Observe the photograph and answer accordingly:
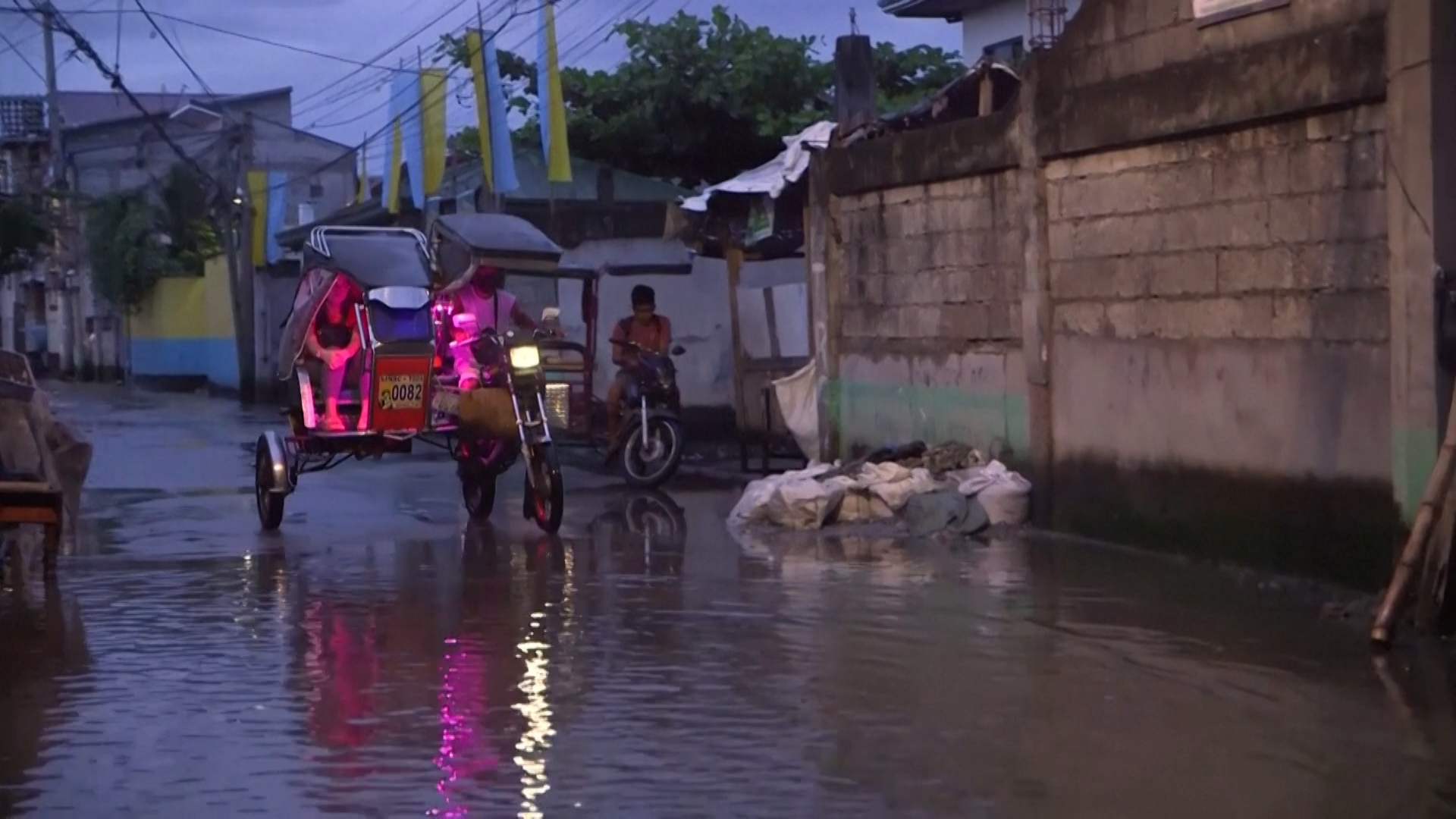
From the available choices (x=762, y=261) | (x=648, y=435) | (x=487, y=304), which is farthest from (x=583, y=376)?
(x=487, y=304)

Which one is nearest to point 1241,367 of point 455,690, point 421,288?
point 455,690

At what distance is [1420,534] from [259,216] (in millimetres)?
37057

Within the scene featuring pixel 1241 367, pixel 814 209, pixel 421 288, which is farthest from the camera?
pixel 814 209

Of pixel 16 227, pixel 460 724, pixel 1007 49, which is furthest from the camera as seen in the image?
pixel 16 227

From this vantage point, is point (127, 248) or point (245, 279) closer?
point (245, 279)

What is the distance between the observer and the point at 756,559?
11.6m

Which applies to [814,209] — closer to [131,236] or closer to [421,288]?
[421,288]

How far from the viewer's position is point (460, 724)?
7090 millimetres

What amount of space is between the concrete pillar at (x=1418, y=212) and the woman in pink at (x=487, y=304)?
686 cm

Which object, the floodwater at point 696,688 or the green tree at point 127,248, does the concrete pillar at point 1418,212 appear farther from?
the green tree at point 127,248

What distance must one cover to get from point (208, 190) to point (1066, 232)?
41043 mm

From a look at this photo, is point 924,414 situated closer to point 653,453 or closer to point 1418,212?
point 653,453

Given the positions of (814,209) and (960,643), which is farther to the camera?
(814,209)

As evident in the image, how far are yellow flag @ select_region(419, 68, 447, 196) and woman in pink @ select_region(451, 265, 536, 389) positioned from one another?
51.8 ft
